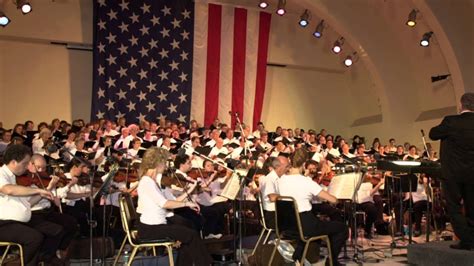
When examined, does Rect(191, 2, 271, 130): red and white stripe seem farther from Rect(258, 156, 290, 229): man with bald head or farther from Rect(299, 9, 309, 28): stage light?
Rect(258, 156, 290, 229): man with bald head

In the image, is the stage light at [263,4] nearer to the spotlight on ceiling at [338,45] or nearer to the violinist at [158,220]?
the spotlight on ceiling at [338,45]

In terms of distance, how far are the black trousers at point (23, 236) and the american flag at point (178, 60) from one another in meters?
8.92

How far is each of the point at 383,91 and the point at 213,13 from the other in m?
5.36

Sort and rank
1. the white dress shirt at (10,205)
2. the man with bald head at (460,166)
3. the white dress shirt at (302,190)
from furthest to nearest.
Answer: the white dress shirt at (302,190) → the man with bald head at (460,166) → the white dress shirt at (10,205)

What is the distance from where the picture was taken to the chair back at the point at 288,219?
197 inches

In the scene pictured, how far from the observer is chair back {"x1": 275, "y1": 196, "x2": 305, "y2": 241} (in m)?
5.00

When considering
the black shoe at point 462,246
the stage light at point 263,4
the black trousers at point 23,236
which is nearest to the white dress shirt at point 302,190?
the black shoe at point 462,246

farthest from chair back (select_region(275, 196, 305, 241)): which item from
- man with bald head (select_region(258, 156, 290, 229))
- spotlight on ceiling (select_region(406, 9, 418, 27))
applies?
spotlight on ceiling (select_region(406, 9, 418, 27))

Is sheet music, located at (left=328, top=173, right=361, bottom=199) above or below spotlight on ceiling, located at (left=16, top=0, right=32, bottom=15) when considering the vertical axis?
below

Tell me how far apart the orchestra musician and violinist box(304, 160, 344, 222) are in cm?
259

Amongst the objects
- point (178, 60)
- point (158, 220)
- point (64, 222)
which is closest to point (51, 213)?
point (64, 222)

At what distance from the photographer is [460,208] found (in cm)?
495

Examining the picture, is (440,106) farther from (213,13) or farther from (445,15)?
(213,13)

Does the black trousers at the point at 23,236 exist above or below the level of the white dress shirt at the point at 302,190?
below
